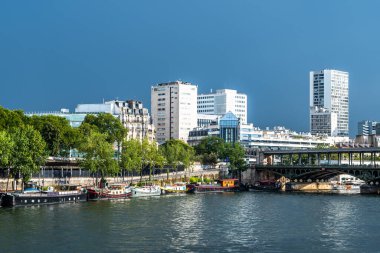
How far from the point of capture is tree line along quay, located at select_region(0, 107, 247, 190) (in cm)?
10831

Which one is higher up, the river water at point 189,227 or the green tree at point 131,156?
the green tree at point 131,156

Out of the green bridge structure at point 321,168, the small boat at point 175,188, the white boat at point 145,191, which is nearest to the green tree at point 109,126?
the small boat at point 175,188

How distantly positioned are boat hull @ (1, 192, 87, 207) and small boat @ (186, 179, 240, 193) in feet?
119

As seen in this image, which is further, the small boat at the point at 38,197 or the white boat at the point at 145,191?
the white boat at the point at 145,191

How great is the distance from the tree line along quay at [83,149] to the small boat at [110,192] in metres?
6.44

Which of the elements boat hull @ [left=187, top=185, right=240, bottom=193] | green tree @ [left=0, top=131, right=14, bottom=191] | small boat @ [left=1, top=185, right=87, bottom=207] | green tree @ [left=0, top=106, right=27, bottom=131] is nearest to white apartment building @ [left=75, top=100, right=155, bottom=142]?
boat hull @ [left=187, top=185, right=240, bottom=193]

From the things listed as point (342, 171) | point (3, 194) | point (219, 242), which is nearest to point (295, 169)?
point (342, 171)

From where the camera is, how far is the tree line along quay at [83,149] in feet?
355

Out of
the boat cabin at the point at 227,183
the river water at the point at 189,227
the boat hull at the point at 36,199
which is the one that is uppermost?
the boat cabin at the point at 227,183

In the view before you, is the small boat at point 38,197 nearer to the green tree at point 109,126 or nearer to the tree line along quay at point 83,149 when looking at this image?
the tree line along quay at point 83,149

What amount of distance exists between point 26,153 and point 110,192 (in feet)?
56.7

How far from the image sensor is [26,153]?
108m

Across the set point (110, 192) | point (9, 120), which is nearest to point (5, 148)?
point (110, 192)

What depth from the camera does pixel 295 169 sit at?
16850 cm
